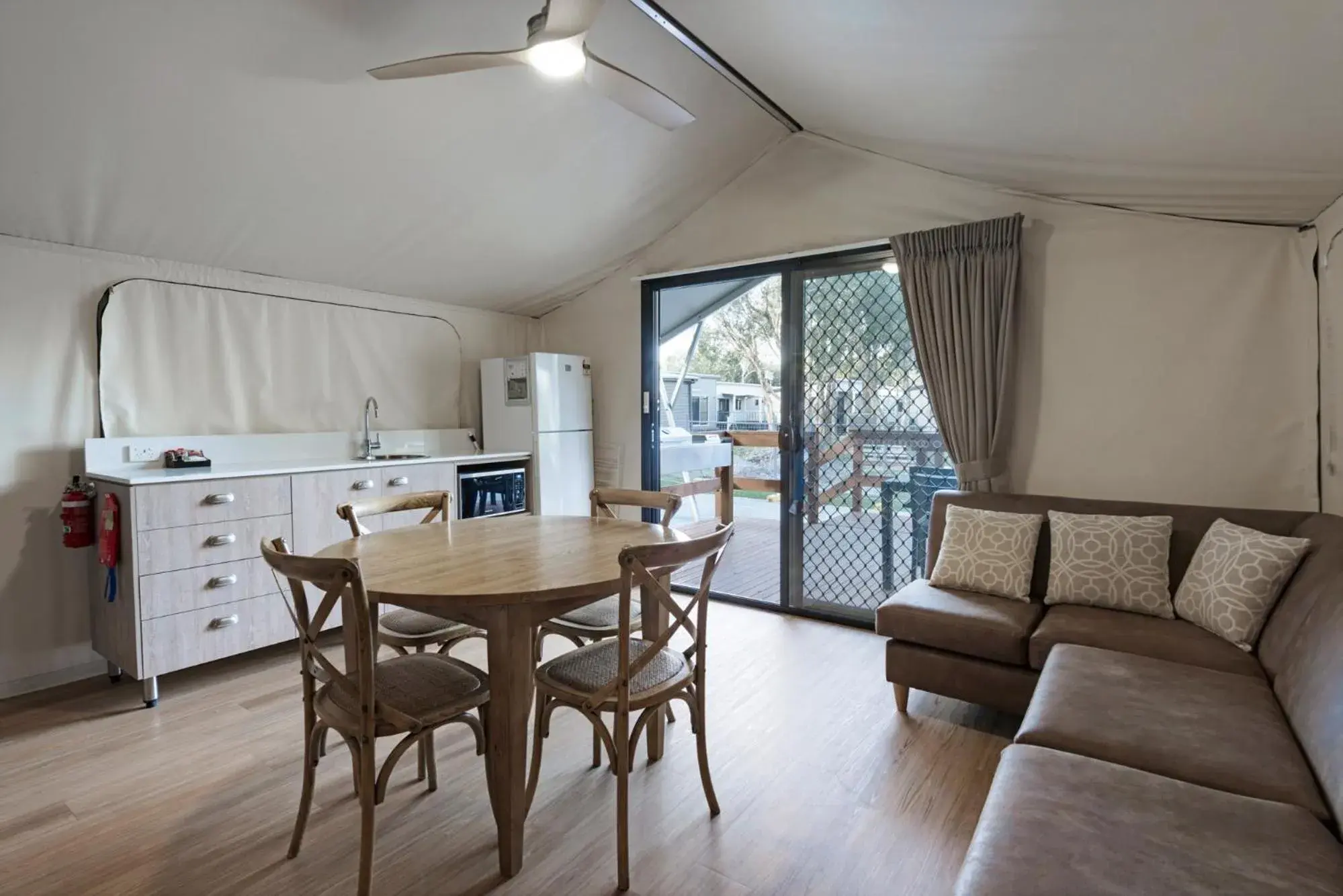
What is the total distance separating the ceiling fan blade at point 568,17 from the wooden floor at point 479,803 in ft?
7.28

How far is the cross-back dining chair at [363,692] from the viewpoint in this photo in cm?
147

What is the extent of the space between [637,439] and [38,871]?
10.9 ft

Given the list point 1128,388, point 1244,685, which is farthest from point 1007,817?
point 1128,388

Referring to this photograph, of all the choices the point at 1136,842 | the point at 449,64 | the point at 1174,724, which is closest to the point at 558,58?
the point at 449,64

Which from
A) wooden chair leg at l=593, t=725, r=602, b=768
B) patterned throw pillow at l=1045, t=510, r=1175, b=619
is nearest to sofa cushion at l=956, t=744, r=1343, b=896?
patterned throw pillow at l=1045, t=510, r=1175, b=619

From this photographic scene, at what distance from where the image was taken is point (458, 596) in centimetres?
154

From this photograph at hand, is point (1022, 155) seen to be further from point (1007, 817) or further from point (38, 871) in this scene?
point (38, 871)

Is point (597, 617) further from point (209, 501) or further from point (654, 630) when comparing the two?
point (209, 501)

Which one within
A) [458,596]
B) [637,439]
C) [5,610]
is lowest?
[5,610]

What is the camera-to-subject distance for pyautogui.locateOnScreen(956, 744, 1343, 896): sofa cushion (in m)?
1.05

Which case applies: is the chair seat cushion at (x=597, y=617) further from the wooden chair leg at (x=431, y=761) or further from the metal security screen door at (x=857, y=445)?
the metal security screen door at (x=857, y=445)

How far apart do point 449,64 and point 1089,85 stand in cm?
195

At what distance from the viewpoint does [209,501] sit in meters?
2.80

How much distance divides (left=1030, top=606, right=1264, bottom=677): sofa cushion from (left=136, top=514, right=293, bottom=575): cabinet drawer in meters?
3.19
